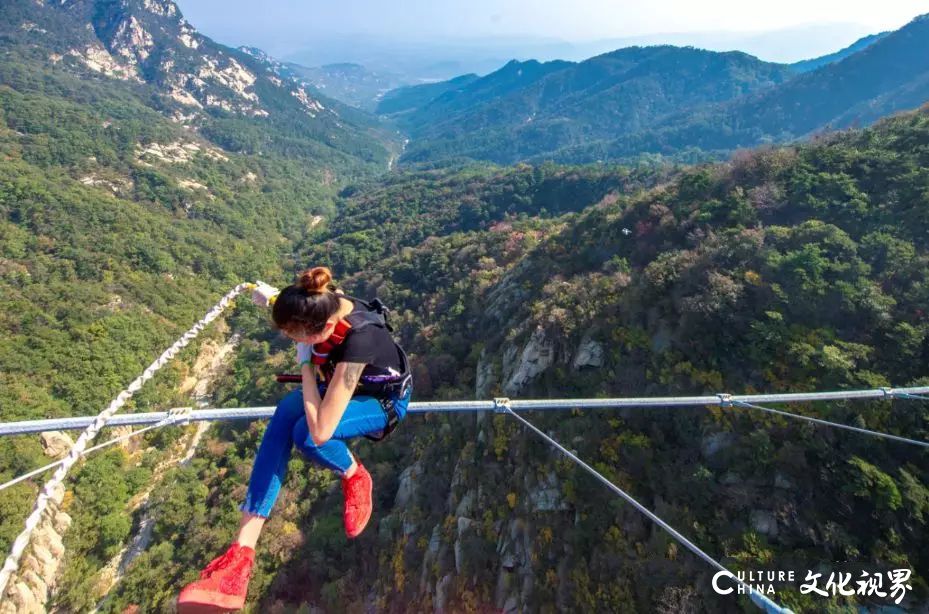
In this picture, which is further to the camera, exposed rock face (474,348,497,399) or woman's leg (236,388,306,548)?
exposed rock face (474,348,497,399)

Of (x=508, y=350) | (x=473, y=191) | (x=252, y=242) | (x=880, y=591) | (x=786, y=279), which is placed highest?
(x=786, y=279)

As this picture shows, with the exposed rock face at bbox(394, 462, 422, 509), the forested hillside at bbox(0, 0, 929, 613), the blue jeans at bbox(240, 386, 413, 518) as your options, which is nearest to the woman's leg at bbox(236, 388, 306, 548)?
the blue jeans at bbox(240, 386, 413, 518)

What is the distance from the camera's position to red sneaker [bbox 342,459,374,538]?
4.15 meters

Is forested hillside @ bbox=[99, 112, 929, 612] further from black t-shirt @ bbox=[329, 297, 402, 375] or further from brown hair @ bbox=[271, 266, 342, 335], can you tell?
brown hair @ bbox=[271, 266, 342, 335]

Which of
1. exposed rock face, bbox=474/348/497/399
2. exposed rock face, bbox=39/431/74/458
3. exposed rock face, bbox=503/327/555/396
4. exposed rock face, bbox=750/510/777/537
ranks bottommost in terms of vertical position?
exposed rock face, bbox=39/431/74/458

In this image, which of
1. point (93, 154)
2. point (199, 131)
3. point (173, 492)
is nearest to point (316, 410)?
point (173, 492)

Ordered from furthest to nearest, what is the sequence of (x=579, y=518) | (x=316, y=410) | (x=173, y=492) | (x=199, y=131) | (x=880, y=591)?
(x=199, y=131), (x=173, y=492), (x=579, y=518), (x=880, y=591), (x=316, y=410)

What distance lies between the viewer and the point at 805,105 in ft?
551

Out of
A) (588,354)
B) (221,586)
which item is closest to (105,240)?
(588,354)

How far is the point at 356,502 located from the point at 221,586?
125 centimetres

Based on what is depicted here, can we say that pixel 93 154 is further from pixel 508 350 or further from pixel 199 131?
pixel 508 350

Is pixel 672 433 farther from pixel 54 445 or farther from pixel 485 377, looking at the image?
pixel 54 445

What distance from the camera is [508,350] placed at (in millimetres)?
21188

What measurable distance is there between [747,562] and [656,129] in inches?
8898
